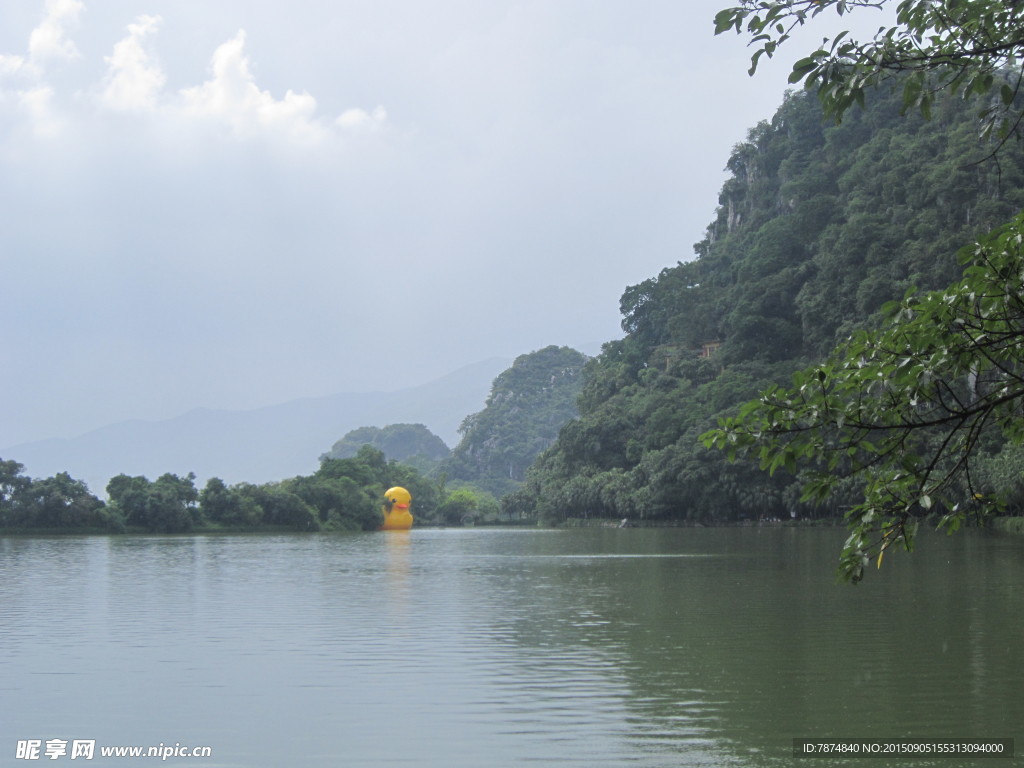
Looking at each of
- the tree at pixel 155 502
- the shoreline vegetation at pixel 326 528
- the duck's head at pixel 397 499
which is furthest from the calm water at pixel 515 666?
the duck's head at pixel 397 499

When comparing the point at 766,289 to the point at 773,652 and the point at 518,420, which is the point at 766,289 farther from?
the point at 518,420

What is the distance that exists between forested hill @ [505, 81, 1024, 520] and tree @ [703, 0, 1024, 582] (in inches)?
2049

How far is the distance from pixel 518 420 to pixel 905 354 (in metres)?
176

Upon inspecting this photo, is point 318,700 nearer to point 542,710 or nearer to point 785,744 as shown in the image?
point 542,710

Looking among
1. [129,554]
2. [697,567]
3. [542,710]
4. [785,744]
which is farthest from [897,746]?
[129,554]

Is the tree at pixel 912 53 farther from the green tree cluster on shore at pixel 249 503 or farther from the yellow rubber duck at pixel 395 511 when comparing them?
the yellow rubber duck at pixel 395 511

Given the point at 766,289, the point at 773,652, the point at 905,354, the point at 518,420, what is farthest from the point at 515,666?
the point at 518,420

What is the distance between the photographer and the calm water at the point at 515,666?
916 centimetres

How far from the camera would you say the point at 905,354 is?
4.70m

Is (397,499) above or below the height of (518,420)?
below

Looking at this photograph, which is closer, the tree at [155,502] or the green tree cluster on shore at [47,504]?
the green tree cluster on shore at [47,504]

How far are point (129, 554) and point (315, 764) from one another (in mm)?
33115

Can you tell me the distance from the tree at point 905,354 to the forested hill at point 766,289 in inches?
2049

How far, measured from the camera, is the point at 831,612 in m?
17.4
